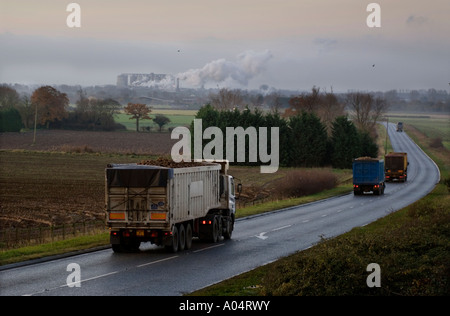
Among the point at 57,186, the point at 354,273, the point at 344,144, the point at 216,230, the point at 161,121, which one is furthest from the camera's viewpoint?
the point at 161,121

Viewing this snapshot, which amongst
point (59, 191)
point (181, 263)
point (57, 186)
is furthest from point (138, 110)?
point (181, 263)

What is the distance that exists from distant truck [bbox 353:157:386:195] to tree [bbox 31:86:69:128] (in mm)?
72411

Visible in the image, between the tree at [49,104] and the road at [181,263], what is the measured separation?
87.6 m

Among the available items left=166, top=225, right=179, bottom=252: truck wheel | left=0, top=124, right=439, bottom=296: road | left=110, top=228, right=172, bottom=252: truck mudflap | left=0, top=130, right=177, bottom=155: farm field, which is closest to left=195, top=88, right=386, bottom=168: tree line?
left=0, top=130, right=177, bottom=155: farm field

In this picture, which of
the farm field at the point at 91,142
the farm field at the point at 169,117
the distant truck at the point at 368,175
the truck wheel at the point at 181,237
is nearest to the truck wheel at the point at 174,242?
the truck wheel at the point at 181,237

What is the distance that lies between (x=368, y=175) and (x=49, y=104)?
249ft

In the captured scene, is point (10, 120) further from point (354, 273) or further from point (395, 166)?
point (354, 273)

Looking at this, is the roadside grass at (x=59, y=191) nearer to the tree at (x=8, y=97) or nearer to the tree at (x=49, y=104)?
the tree at (x=8, y=97)

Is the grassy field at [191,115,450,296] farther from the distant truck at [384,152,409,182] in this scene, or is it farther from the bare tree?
the bare tree

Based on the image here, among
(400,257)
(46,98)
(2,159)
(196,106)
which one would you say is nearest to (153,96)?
(196,106)

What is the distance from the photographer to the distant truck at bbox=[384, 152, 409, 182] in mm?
80250

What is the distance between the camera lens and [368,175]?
204 ft

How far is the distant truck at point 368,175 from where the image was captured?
62.0m
